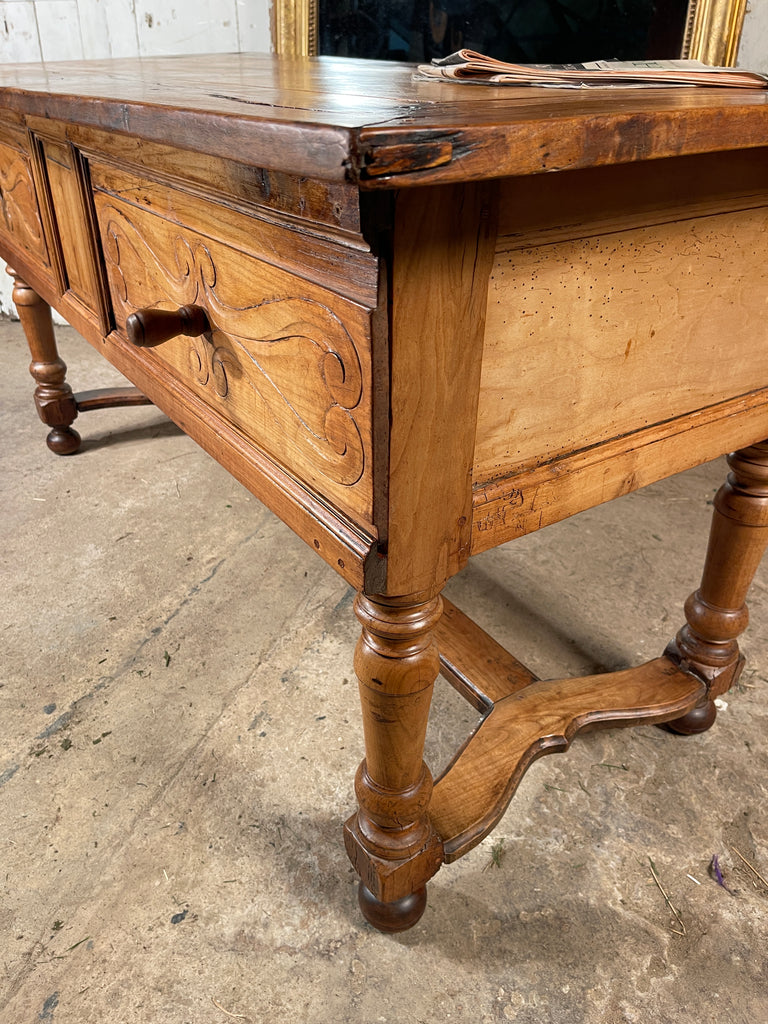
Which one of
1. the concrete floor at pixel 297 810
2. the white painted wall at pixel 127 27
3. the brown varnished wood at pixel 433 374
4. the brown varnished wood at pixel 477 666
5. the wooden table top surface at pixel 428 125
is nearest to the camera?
the wooden table top surface at pixel 428 125

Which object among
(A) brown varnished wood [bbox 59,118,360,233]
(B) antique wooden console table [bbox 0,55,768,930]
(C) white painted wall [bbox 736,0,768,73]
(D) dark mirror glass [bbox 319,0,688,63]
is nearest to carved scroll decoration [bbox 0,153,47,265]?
(B) antique wooden console table [bbox 0,55,768,930]

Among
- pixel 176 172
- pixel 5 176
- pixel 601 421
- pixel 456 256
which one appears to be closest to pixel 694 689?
pixel 601 421

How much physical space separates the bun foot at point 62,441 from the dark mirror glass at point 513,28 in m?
1.40

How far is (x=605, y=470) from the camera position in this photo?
83cm

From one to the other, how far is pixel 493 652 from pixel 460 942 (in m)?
0.48

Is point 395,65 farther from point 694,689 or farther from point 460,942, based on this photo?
point 460,942

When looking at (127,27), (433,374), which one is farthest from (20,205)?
(127,27)

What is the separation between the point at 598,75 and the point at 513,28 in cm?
132

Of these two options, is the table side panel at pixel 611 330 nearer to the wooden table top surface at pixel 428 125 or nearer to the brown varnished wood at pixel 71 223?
the wooden table top surface at pixel 428 125

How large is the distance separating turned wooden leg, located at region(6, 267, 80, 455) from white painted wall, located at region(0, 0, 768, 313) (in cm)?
119

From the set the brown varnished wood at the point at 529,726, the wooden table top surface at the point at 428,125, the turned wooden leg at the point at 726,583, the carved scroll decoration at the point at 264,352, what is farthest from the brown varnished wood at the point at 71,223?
the turned wooden leg at the point at 726,583

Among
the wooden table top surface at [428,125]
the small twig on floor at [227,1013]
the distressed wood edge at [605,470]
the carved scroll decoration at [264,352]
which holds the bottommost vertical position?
the small twig on floor at [227,1013]

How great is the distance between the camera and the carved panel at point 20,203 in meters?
1.32

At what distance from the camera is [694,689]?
131cm
